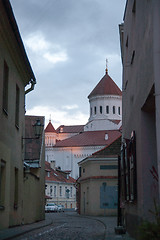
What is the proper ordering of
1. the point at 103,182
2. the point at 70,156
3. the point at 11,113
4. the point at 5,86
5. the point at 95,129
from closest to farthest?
the point at 5,86 < the point at 11,113 < the point at 103,182 < the point at 70,156 < the point at 95,129

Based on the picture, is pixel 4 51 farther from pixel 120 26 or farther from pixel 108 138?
pixel 108 138

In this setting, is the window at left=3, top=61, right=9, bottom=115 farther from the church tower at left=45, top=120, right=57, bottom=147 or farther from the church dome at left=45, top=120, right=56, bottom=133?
the church dome at left=45, top=120, right=56, bottom=133

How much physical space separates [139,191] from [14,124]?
6.12 metres

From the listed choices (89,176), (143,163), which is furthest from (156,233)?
(89,176)

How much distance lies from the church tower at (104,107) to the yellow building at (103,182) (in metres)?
70.6

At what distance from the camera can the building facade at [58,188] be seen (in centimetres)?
8009

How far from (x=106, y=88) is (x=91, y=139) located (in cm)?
1410

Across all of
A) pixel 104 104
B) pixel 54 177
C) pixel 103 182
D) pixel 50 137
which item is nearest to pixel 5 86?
pixel 103 182

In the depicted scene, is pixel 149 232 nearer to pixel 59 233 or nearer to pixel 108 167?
pixel 59 233

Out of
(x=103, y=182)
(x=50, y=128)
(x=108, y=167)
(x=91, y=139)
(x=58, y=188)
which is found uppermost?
(x=50, y=128)

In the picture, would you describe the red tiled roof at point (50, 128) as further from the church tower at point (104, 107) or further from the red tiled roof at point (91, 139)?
the church tower at point (104, 107)

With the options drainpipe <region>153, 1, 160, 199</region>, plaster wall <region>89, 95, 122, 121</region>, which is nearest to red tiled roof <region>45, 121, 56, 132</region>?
plaster wall <region>89, 95, 122, 121</region>

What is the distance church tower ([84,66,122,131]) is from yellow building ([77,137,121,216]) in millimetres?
70646

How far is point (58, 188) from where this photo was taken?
83.4m
